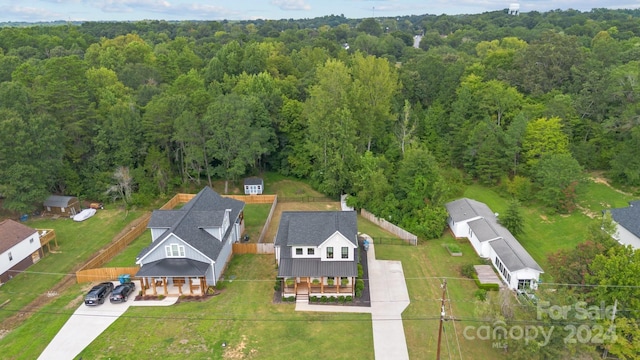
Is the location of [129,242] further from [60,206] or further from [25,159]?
[25,159]

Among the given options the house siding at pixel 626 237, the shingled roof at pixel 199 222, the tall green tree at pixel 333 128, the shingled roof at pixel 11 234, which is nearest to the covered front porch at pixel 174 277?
the shingled roof at pixel 199 222

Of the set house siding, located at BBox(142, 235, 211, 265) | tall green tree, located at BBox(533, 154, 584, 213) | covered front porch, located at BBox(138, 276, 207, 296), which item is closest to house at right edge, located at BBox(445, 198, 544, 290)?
tall green tree, located at BBox(533, 154, 584, 213)

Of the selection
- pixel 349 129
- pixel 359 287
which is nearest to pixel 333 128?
pixel 349 129

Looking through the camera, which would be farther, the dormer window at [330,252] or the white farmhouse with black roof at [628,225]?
the white farmhouse with black roof at [628,225]

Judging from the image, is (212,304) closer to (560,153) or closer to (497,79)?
(560,153)

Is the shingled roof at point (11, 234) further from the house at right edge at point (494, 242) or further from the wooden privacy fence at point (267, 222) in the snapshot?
the house at right edge at point (494, 242)
